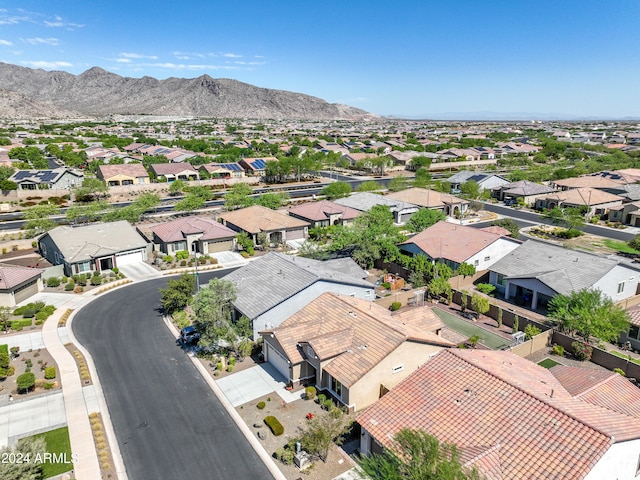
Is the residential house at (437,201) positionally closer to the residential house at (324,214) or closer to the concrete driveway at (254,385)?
the residential house at (324,214)

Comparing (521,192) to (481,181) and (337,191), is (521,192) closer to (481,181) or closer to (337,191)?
(481,181)

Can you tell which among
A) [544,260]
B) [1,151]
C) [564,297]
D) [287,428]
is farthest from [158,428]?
[1,151]

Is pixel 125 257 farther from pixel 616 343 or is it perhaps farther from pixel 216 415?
pixel 616 343

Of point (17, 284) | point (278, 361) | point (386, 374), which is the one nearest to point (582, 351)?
point (386, 374)

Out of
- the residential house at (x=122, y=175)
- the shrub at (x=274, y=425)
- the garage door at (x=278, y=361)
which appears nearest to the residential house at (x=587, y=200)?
the garage door at (x=278, y=361)

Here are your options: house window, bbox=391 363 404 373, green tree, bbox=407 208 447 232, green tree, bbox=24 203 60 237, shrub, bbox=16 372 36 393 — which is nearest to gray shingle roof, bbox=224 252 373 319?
house window, bbox=391 363 404 373

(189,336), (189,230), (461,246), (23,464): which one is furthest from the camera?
(189,230)
